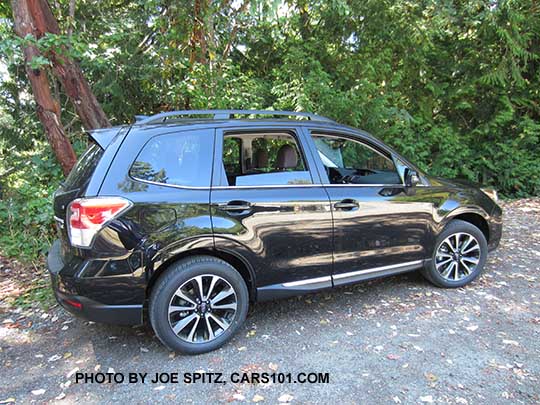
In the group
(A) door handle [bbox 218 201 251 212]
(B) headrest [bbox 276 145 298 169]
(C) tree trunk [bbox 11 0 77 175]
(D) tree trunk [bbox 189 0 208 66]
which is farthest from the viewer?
(D) tree trunk [bbox 189 0 208 66]

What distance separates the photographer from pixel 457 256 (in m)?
3.75

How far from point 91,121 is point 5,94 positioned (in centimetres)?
267

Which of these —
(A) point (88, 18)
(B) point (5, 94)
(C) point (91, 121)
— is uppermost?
(A) point (88, 18)

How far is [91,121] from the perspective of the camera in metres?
5.89

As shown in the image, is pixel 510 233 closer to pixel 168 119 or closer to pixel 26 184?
pixel 168 119

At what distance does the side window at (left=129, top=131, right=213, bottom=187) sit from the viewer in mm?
2623

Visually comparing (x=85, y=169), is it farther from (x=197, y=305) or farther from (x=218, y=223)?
(x=197, y=305)

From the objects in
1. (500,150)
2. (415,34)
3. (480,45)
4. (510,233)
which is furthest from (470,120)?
(510,233)

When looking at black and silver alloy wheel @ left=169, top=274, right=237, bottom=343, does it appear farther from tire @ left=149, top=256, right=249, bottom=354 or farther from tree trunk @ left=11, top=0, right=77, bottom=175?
tree trunk @ left=11, top=0, right=77, bottom=175

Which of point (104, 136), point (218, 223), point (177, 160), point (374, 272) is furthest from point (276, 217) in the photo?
point (104, 136)

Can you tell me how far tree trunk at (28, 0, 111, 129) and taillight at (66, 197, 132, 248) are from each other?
3.76m

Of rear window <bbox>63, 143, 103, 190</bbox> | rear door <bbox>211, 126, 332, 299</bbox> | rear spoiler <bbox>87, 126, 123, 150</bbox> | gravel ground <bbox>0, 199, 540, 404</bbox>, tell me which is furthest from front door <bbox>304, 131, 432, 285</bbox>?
rear window <bbox>63, 143, 103, 190</bbox>

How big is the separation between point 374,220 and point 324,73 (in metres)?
4.14

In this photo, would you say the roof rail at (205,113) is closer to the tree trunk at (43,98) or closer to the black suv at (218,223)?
the black suv at (218,223)
